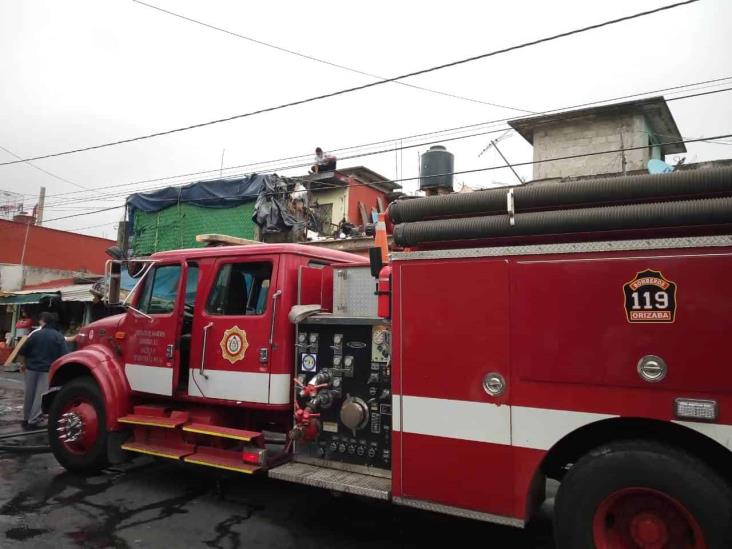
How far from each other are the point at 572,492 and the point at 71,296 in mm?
20101

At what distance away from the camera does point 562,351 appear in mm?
3271

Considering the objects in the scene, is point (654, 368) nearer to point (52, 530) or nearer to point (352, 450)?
point (352, 450)

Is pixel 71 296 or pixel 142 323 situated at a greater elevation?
pixel 71 296

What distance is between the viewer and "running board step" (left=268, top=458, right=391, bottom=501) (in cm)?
388

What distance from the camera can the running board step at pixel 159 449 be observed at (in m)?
5.14

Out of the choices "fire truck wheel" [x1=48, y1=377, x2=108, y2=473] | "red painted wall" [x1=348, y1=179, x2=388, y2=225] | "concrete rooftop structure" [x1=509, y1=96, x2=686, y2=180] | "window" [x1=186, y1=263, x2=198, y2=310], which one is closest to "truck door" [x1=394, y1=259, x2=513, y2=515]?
"window" [x1=186, y1=263, x2=198, y2=310]

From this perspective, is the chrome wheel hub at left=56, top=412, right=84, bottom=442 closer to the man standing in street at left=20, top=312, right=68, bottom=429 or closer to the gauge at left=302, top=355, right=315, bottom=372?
the gauge at left=302, top=355, right=315, bottom=372

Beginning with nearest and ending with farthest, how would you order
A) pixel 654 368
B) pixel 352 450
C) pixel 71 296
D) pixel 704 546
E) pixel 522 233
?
pixel 704 546 → pixel 654 368 → pixel 522 233 → pixel 352 450 → pixel 71 296

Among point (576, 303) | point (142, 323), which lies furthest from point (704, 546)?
point (142, 323)

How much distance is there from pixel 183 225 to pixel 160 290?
43.1 feet

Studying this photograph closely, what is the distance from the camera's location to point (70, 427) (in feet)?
19.1

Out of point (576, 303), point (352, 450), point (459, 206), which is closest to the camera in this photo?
point (576, 303)

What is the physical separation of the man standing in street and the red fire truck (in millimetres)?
4656

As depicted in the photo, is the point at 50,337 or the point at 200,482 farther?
the point at 50,337
